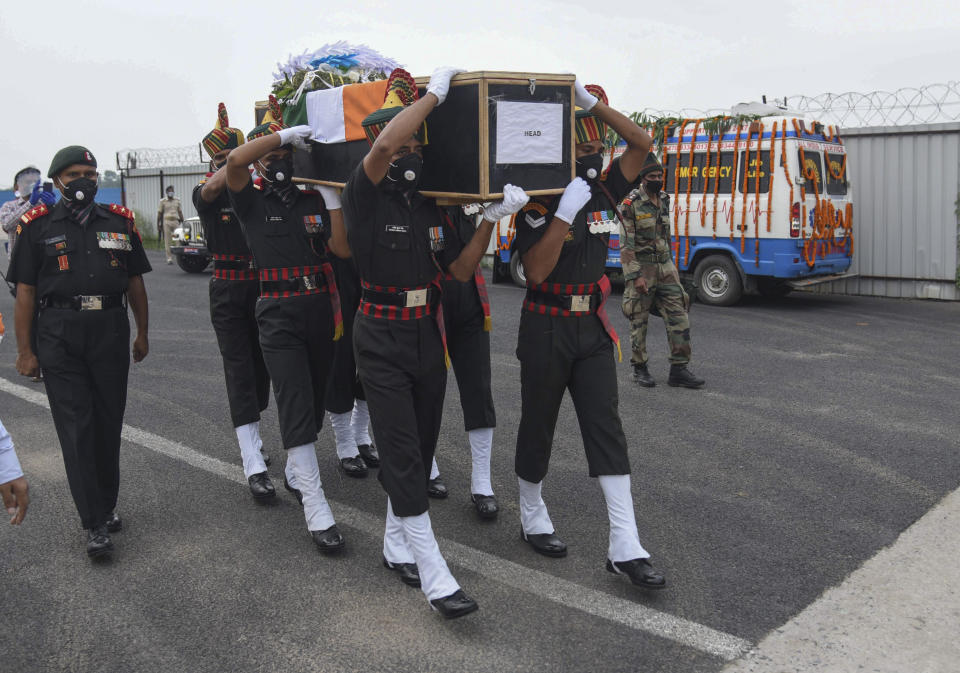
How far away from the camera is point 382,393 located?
3.77 m

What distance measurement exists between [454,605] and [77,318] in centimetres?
232

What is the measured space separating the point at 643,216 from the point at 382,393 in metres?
4.36

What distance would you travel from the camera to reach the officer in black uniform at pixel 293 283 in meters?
4.52

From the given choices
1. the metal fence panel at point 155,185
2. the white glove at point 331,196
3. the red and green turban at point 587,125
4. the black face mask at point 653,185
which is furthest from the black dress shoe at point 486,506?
the metal fence panel at point 155,185

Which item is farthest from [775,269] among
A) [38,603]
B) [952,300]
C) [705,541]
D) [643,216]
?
[38,603]

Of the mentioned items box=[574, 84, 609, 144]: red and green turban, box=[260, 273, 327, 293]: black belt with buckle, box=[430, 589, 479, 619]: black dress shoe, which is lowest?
box=[430, 589, 479, 619]: black dress shoe

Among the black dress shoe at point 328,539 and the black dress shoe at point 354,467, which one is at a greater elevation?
the black dress shoe at point 354,467

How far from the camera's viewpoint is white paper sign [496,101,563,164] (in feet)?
12.0

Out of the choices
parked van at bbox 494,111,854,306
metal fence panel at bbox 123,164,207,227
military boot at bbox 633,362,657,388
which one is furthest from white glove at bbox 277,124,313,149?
A: metal fence panel at bbox 123,164,207,227

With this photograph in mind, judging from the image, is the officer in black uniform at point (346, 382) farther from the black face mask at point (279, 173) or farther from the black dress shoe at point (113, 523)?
the black dress shoe at point (113, 523)

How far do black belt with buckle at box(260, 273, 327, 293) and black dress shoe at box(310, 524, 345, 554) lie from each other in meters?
1.22

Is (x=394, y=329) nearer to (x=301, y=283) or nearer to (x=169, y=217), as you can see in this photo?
(x=301, y=283)

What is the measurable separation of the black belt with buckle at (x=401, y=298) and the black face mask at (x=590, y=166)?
87 centimetres

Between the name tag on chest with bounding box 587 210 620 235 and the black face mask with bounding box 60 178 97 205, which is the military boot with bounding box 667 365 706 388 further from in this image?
the black face mask with bounding box 60 178 97 205
